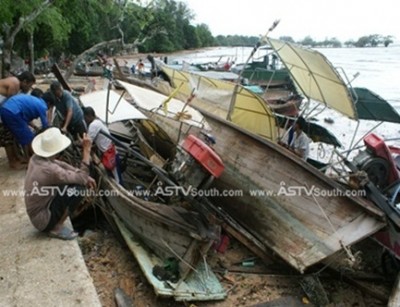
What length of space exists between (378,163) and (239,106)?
4038 mm

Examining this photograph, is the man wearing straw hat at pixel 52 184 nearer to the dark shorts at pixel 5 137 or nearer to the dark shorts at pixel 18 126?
the dark shorts at pixel 18 126

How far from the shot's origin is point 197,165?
416cm

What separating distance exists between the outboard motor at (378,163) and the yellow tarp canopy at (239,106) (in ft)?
10.00

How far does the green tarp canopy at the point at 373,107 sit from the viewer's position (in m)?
7.50

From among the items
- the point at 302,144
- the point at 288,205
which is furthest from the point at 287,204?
the point at 302,144

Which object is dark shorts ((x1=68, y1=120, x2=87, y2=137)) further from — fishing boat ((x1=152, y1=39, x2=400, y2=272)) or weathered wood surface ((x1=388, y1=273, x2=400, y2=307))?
weathered wood surface ((x1=388, y1=273, x2=400, y2=307))

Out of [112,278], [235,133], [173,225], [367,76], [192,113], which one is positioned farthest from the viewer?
[367,76]

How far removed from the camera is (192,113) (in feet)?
18.6

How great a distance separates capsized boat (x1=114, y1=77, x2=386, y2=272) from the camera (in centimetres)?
465

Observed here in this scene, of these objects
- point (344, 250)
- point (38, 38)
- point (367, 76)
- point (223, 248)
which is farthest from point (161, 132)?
point (367, 76)

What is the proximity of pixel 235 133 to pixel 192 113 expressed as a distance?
0.88 meters

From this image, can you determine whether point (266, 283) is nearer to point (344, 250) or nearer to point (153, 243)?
point (344, 250)

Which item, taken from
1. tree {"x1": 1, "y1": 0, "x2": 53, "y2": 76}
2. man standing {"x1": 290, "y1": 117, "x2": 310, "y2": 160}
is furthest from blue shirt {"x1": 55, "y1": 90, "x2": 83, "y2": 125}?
tree {"x1": 1, "y1": 0, "x2": 53, "y2": 76}

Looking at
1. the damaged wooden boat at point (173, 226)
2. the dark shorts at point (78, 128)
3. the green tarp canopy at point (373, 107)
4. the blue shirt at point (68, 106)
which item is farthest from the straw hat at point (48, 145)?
the green tarp canopy at point (373, 107)
